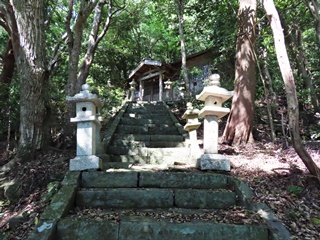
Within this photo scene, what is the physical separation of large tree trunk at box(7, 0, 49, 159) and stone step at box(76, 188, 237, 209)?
6.63 ft

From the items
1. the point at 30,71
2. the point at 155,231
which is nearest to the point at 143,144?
the point at 30,71

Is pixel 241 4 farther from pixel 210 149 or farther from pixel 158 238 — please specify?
pixel 158 238

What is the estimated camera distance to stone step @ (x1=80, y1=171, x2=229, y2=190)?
3701mm

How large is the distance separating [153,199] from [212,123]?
1.71 meters

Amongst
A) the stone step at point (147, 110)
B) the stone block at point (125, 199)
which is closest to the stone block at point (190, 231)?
the stone block at point (125, 199)

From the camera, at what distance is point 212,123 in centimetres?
425

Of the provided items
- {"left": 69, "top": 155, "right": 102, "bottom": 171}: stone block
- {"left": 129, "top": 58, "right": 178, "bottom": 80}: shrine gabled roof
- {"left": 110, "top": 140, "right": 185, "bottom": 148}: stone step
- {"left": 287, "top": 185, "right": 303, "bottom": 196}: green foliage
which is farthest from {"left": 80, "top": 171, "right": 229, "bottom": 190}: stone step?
{"left": 129, "top": 58, "right": 178, "bottom": 80}: shrine gabled roof

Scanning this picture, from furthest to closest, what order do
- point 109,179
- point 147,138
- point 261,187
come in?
point 147,138
point 109,179
point 261,187

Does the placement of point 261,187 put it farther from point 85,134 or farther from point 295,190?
point 85,134

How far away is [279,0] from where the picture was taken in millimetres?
9016

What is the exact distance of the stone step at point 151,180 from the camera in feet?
12.1

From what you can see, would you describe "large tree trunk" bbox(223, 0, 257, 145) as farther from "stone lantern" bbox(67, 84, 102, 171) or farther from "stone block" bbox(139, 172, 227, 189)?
"stone lantern" bbox(67, 84, 102, 171)

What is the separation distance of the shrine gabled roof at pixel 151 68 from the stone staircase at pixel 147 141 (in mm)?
7854

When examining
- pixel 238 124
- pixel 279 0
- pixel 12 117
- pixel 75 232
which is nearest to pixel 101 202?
pixel 75 232
